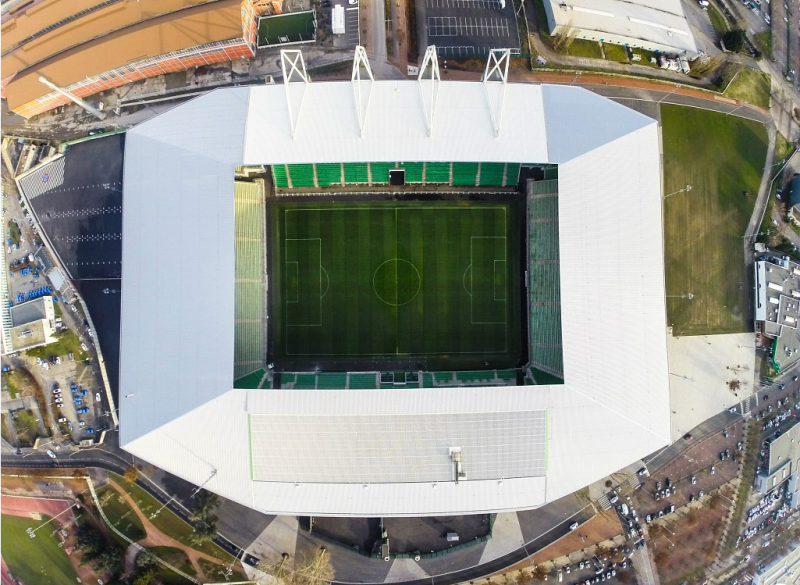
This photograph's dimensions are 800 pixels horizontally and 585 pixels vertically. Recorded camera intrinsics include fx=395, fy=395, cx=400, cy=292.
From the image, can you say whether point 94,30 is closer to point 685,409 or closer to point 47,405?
point 47,405

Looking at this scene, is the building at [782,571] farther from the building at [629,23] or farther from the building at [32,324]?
the building at [32,324]

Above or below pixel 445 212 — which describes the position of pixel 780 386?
below

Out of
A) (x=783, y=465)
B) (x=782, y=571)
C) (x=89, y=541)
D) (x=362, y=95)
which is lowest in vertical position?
(x=782, y=571)

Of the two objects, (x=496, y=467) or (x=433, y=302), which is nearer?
(x=496, y=467)

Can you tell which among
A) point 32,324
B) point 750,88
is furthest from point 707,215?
point 32,324

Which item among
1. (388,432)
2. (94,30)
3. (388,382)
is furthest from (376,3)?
(388,432)

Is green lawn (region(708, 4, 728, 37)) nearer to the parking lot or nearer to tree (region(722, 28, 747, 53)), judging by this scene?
tree (region(722, 28, 747, 53))

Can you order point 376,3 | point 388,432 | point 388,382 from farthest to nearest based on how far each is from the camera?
point 376,3 → point 388,382 → point 388,432

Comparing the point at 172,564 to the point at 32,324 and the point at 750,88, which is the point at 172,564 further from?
the point at 750,88
